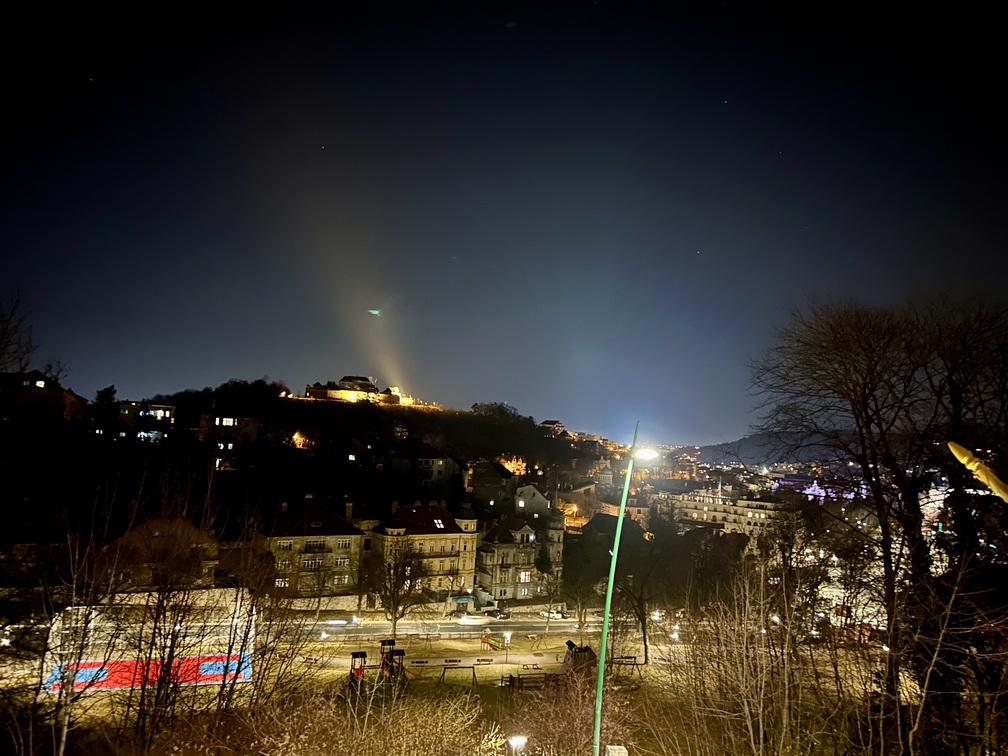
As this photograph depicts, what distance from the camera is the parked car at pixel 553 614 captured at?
126 ft

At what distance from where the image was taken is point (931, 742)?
30.7ft

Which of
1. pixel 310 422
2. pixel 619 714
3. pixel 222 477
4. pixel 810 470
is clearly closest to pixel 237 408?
pixel 310 422

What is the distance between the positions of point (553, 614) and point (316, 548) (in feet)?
55.3

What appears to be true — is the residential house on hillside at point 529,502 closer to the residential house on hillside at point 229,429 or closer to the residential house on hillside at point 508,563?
the residential house on hillside at point 508,563

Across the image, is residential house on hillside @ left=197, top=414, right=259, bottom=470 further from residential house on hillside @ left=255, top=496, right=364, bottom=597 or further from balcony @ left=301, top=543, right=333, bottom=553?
balcony @ left=301, top=543, right=333, bottom=553

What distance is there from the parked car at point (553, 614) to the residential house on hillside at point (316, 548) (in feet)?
42.6

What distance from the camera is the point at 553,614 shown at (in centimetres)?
3928

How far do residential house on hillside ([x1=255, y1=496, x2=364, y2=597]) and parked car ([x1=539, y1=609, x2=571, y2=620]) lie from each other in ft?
42.6

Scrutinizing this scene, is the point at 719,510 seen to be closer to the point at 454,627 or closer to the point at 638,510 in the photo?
the point at 638,510

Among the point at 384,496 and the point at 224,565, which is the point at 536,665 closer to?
the point at 224,565

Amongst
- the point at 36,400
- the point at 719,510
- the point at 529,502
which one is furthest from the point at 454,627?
the point at 719,510

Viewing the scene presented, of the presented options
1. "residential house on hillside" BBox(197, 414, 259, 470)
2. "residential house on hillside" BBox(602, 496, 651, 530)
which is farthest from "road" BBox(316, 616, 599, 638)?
"residential house on hillside" BBox(602, 496, 651, 530)

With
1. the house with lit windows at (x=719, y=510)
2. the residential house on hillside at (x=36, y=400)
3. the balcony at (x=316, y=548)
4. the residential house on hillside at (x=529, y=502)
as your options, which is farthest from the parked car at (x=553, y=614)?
the house with lit windows at (x=719, y=510)

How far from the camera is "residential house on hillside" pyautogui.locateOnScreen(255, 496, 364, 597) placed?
3370cm
